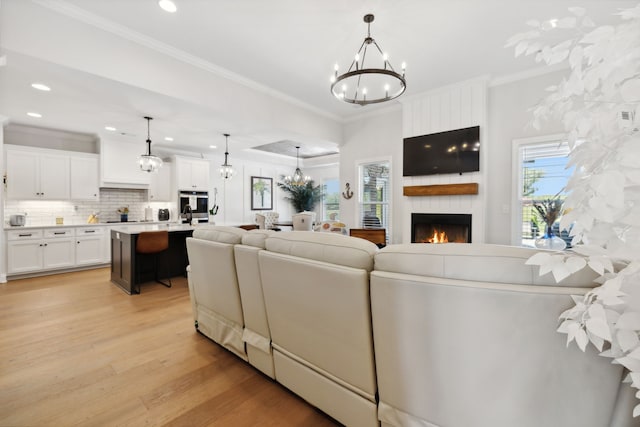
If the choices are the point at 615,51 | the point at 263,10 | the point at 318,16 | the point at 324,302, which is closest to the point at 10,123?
the point at 263,10

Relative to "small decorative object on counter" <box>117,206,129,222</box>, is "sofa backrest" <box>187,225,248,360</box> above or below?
below

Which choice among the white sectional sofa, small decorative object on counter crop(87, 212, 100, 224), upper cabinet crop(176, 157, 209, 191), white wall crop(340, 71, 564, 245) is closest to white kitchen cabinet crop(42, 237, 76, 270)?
small decorative object on counter crop(87, 212, 100, 224)

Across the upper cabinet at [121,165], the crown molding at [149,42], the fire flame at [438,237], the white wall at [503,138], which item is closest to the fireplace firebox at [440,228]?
the fire flame at [438,237]

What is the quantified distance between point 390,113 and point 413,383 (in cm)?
493

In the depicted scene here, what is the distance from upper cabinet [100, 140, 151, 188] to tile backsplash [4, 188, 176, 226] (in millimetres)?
461

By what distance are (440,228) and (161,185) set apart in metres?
6.08

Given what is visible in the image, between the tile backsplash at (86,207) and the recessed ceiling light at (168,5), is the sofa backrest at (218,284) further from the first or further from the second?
the tile backsplash at (86,207)

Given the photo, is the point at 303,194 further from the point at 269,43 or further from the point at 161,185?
the point at 269,43

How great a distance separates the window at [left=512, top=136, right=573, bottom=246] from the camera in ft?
12.0

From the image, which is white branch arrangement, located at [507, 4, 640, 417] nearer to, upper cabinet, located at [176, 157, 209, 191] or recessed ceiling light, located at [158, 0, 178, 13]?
recessed ceiling light, located at [158, 0, 178, 13]

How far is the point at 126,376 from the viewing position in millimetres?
1928

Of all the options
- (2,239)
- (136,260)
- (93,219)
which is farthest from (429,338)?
(93,219)

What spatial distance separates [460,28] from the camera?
9.40 feet

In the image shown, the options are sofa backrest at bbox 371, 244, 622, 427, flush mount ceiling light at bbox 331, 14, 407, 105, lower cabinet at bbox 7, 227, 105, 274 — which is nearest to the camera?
sofa backrest at bbox 371, 244, 622, 427
